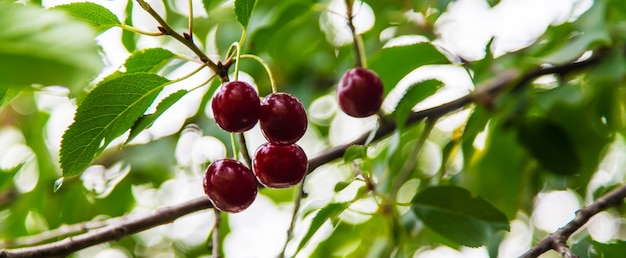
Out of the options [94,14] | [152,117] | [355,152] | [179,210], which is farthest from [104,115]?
[355,152]

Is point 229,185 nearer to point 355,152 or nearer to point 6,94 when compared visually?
point 355,152

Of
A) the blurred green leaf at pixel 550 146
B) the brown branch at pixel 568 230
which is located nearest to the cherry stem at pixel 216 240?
the brown branch at pixel 568 230

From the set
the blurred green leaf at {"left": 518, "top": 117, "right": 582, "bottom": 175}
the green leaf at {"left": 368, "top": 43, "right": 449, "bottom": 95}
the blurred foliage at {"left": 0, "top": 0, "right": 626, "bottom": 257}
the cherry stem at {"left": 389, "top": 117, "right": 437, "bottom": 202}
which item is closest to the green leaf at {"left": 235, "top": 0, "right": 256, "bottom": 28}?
the blurred foliage at {"left": 0, "top": 0, "right": 626, "bottom": 257}

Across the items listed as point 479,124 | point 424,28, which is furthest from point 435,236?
point 424,28

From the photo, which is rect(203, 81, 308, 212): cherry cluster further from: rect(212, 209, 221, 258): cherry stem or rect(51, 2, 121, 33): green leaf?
rect(51, 2, 121, 33): green leaf

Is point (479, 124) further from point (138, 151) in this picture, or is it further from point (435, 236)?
point (138, 151)

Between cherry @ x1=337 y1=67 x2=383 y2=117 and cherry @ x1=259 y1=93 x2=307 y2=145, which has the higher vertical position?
cherry @ x1=259 y1=93 x2=307 y2=145

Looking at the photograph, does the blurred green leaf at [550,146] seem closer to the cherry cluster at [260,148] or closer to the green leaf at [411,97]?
the green leaf at [411,97]
